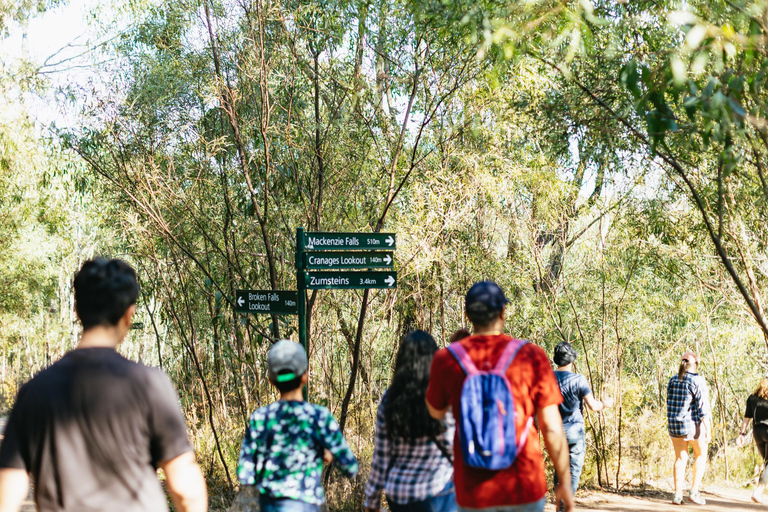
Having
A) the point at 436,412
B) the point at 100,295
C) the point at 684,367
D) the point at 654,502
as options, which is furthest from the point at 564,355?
the point at 100,295

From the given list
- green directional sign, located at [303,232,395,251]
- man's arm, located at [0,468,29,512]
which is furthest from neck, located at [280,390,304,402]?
green directional sign, located at [303,232,395,251]

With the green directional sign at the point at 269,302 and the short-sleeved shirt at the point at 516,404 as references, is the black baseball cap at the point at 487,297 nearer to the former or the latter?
the short-sleeved shirt at the point at 516,404

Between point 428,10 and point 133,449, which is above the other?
point 428,10

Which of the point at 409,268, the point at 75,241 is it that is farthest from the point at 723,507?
the point at 75,241

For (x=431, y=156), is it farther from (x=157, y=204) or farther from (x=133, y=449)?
(x=133, y=449)

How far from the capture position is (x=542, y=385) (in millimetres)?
3248

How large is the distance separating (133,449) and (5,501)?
15.9 inches

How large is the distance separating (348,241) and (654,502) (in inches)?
197

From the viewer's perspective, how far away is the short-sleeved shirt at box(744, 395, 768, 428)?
779 centimetres

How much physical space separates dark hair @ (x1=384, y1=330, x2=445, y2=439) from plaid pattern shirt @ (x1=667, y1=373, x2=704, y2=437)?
17.4 ft

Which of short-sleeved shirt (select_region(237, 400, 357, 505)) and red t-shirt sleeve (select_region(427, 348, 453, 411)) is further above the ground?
red t-shirt sleeve (select_region(427, 348, 453, 411))

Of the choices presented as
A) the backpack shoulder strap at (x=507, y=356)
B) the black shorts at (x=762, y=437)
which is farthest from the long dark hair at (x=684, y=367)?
the backpack shoulder strap at (x=507, y=356)

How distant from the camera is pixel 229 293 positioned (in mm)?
9445

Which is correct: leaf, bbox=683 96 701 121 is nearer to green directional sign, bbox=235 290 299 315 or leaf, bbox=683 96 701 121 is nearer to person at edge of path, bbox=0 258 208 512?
person at edge of path, bbox=0 258 208 512
